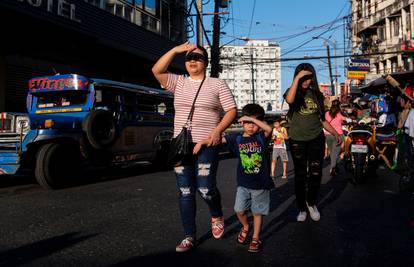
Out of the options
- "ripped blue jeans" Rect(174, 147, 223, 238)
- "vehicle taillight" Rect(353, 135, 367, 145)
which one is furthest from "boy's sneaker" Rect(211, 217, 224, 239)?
"vehicle taillight" Rect(353, 135, 367, 145)

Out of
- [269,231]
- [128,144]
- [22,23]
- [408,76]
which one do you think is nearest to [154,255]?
[269,231]

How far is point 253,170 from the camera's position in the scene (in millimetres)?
3932

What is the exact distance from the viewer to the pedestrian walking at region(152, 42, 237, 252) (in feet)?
12.4

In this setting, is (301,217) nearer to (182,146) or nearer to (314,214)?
(314,214)

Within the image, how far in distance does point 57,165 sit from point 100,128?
4.40ft

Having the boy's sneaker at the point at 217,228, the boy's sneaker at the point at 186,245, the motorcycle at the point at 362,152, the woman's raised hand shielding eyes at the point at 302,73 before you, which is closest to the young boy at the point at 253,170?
the boy's sneaker at the point at 217,228

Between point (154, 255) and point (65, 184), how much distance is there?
5.04 m

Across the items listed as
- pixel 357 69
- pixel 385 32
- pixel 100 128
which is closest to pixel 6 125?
pixel 100 128

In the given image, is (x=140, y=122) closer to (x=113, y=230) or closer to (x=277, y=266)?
(x=113, y=230)

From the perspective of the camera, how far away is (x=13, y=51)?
13250 millimetres

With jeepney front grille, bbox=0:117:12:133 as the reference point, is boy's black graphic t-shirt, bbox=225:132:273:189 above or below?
below

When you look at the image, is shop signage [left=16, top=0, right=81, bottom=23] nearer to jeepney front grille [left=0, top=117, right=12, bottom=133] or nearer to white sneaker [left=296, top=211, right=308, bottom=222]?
jeepney front grille [left=0, top=117, right=12, bottom=133]

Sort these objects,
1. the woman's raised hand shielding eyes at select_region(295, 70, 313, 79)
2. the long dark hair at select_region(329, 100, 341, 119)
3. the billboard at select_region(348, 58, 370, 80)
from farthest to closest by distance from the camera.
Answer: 1. the billboard at select_region(348, 58, 370, 80)
2. the long dark hair at select_region(329, 100, 341, 119)
3. the woman's raised hand shielding eyes at select_region(295, 70, 313, 79)

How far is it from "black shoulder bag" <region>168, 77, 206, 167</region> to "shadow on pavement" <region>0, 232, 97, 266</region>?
4.36 feet
